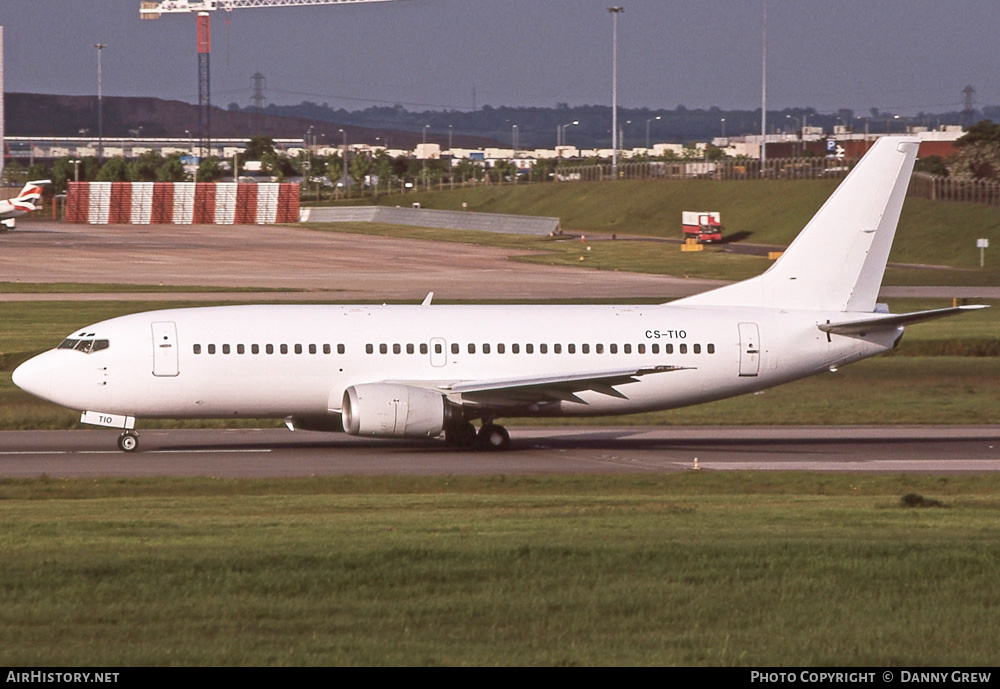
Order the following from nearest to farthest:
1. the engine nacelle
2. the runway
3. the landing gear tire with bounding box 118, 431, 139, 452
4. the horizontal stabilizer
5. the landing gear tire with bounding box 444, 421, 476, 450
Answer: the runway < the engine nacelle < the landing gear tire with bounding box 118, 431, 139, 452 < the horizontal stabilizer < the landing gear tire with bounding box 444, 421, 476, 450

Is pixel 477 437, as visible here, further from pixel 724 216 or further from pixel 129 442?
pixel 724 216

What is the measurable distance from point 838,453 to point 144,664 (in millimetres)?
24681

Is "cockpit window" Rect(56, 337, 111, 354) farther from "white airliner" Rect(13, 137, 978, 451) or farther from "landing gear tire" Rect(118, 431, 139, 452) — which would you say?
"landing gear tire" Rect(118, 431, 139, 452)

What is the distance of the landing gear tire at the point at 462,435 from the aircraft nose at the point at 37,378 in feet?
31.3

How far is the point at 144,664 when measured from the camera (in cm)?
1138

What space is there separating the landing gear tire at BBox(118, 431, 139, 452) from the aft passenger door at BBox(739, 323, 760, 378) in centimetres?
1499

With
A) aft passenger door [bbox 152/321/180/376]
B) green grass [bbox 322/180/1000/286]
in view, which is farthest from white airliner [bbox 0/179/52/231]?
aft passenger door [bbox 152/321/180/376]

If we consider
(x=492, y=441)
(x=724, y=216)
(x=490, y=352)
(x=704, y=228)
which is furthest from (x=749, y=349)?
(x=724, y=216)

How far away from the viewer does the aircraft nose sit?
32.2 metres

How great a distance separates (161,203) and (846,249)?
12680 cm

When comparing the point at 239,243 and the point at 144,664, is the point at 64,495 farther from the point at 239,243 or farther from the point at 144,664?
the point at 239,243

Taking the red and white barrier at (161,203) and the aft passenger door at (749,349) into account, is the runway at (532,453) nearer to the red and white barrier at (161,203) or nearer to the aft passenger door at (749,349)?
Result: the aft passenger door at (749,349)

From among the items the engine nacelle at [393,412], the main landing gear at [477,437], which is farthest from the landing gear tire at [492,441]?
the engine nacelle at [393,412]

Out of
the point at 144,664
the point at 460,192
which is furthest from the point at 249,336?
the point at 460,192
